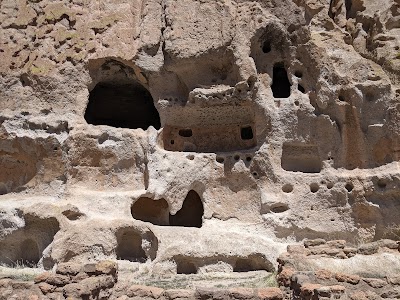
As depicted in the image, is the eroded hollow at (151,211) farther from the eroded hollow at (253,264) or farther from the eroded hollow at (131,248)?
the eroded hollow at (253,264)

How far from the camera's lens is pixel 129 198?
36.4 feet

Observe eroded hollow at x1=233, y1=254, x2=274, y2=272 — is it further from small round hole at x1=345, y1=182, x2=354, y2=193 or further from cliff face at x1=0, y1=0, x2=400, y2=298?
small round hole at x1=345, y1=182, x2=354, y2=193

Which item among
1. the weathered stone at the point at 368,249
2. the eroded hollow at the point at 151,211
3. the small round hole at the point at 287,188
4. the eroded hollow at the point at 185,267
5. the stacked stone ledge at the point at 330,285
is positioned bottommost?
the eroded hollow at the point at 185,267

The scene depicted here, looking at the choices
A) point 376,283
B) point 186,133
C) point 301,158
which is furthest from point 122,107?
point 376,283

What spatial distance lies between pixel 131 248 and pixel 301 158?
457cm

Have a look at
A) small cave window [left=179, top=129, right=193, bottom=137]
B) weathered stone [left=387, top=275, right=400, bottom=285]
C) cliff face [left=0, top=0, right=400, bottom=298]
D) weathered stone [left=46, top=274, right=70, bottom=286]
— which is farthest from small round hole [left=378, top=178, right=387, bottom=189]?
weathered stone [left=46, top=274, right=70, bottom=286]

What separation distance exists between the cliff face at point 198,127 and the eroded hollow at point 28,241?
32 mm

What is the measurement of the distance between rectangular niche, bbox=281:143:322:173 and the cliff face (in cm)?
3

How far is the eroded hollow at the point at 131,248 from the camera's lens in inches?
429

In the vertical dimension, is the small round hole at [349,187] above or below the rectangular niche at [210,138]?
below

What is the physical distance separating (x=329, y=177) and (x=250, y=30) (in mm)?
3950

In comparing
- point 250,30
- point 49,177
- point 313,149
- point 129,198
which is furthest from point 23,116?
point 313,149

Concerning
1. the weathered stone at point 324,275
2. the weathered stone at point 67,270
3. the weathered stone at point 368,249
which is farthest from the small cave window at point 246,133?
the weathered stone at point 67,270

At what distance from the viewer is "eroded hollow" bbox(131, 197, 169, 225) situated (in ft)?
38.8
